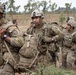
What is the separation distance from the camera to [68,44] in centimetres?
933

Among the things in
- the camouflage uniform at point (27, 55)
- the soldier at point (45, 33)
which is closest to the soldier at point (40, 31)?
the soldier at point (45, 33)

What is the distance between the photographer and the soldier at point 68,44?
9134 millimetres

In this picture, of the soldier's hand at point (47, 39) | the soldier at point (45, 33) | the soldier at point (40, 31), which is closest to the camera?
the soldier at point (40, 31)

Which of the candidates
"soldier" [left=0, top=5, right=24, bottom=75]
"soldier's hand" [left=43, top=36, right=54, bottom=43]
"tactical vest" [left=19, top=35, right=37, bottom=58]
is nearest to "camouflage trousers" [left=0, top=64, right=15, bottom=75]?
"soldier" [left=0, top=5, right=24, bottom=75]

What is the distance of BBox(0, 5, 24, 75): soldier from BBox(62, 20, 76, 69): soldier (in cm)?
264

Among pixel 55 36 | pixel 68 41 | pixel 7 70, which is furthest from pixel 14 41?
pixel 68 41

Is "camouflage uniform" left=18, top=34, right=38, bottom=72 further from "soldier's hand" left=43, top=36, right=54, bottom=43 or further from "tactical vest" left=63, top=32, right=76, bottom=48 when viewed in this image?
"tactical vest" left=63, top=32, right=76, bottom=48

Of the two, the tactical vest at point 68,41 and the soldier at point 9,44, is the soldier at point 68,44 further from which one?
the soldier at point 9,44

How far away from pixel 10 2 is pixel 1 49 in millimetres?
32507

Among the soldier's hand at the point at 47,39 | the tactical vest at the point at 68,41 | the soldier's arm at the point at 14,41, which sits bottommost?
the tactical vest at the point at 68,41

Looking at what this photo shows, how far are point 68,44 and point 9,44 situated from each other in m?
2.98

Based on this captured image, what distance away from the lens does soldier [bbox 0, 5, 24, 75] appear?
21.4 feet

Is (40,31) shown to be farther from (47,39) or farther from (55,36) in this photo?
(55,36)

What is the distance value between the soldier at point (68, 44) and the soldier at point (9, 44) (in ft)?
8.67
